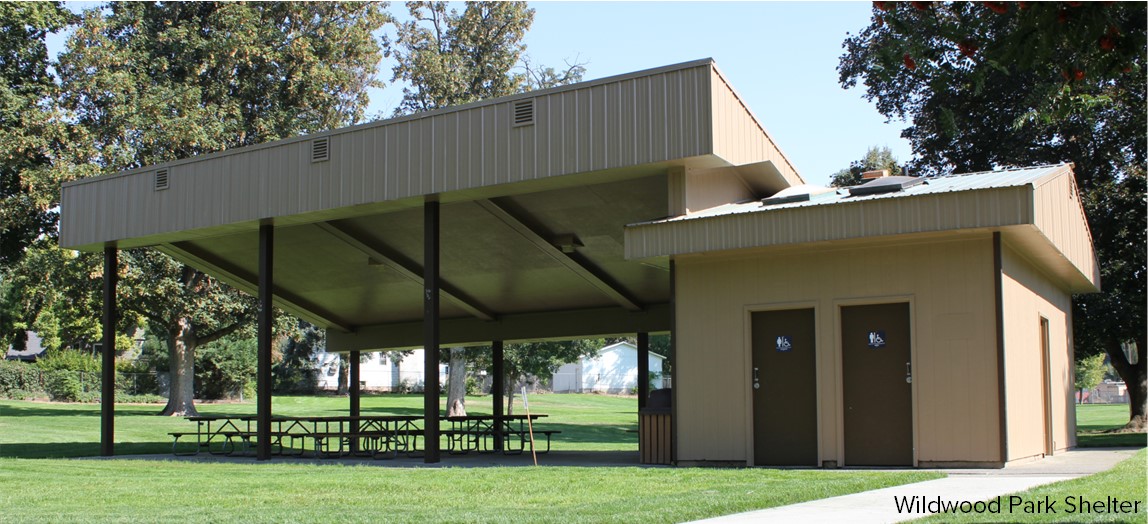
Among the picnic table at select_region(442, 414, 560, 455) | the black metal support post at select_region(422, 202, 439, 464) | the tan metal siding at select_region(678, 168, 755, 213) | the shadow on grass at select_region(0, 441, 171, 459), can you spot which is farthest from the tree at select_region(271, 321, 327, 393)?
the tan metal siding at select_region(678, 168, 755, 213)

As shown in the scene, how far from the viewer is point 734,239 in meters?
13.9

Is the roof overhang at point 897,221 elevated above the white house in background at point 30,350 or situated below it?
above

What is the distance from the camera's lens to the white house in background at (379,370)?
7706cm

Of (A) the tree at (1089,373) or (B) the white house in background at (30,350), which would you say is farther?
(B) the white house in background at (30,350)

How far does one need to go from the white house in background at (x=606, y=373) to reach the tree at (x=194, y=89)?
147 feet

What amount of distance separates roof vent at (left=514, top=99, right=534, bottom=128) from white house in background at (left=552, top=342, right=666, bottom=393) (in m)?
A: 67.9

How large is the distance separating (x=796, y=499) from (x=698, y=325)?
17.3 ft

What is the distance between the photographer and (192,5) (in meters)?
38.7

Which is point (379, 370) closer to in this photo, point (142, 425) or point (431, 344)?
point (142, 425)

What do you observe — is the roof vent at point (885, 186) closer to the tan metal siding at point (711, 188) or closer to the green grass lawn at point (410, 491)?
the tan metal siding at point (711, 188)

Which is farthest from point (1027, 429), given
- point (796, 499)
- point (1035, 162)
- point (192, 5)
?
point (192, 5)

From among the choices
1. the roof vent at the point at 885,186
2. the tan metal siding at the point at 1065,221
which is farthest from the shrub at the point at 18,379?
the tan metal siding at the point at 1065,221

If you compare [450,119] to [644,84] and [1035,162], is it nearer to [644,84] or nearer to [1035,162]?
[644,84]

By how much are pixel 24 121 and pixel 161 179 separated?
17.0 m
